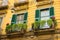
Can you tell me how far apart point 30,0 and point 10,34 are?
344 centimetres

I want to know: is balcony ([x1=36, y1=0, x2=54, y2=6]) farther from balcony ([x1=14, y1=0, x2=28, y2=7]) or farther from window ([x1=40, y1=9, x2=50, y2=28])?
balcony ([x1=14, y1=0, x2=28, y2=7])

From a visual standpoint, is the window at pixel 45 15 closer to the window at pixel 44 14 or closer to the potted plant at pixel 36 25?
the window at pixel 44 14

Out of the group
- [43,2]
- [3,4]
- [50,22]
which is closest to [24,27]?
[50,22]

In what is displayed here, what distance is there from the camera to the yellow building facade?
13.4 metres

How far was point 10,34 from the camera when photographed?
43.9ft

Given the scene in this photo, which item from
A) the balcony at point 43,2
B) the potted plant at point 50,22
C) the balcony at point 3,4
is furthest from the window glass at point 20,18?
the potted plant at point 50,22

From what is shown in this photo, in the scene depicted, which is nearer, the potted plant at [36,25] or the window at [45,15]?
the potted plant at [36,25]

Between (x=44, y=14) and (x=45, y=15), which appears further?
(x=44, y=14)

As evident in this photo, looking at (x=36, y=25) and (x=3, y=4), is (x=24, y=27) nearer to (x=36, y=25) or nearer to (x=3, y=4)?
(x=36, y=25)

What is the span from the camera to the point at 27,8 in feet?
47.5

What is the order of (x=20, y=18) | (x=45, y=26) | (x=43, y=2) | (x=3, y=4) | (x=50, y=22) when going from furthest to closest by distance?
(x=3, y=4)
(x=20, y=18)
(x=43, y=2)
(x=45, y=26)
(x=50, y=22)

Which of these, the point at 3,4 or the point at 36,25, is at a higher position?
the point at 3,4

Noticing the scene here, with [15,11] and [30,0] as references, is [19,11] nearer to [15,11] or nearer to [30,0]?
[15,11]

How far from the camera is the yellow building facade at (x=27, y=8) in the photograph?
44.0 ft
